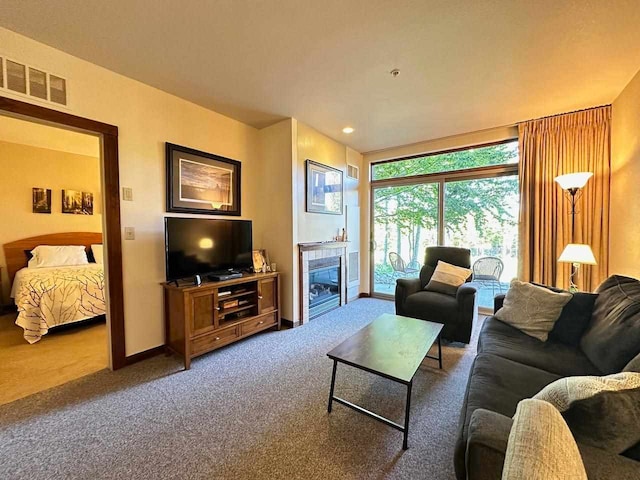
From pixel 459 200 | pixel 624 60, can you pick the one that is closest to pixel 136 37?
pixel 624 60

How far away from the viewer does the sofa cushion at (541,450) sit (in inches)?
26.1

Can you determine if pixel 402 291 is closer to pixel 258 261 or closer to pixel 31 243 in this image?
pixel 258 261

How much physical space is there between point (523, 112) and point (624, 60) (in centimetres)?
97

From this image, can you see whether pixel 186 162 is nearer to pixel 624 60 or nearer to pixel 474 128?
pixel 474 128

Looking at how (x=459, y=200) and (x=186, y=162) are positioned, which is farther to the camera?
(x=459, y=200)

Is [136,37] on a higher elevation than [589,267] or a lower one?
higher

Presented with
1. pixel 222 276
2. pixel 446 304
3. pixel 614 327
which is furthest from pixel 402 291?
pixel 222 276

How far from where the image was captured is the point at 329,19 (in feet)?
5.72

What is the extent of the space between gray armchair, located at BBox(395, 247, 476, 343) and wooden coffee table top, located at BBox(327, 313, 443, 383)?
0.65 meters

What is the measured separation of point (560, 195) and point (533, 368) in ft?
8.71

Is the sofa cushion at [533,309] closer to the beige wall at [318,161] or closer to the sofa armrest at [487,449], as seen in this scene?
the sofa armrest at [487,449]

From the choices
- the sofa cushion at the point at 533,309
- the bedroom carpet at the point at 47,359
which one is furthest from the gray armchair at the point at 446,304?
the bedroom carpet at the point at 47,359

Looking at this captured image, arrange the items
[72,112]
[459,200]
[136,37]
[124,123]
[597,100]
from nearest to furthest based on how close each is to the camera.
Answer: [136,37] → [72,112] → [124,123] → [597,100] → [459,200]

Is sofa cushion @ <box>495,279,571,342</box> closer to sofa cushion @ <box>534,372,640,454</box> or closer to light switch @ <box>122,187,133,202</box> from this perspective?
sofa cushion @ <box>534,372,640,454</box>
